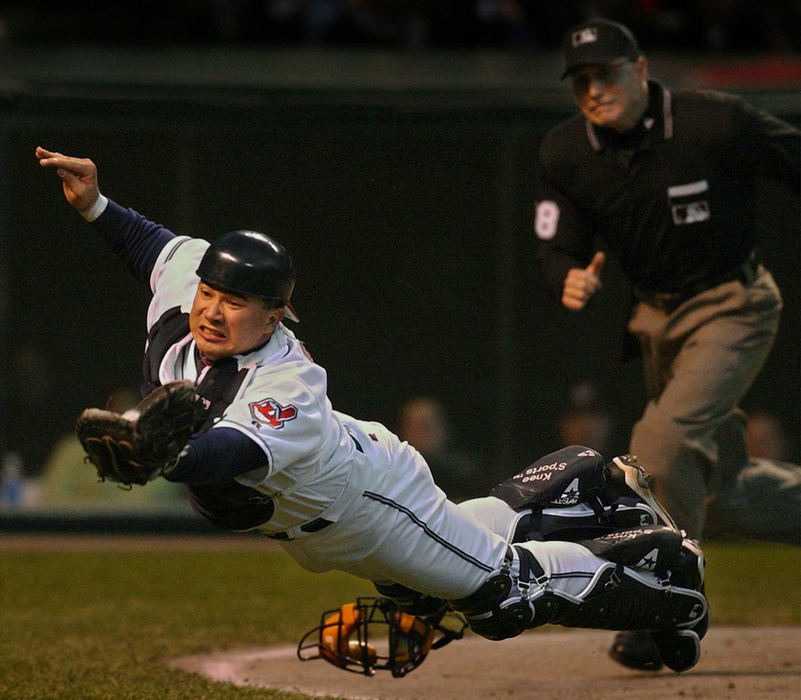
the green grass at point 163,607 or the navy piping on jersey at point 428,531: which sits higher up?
the navy piping on jersey at point 428,531

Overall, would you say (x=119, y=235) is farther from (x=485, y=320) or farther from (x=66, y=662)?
(x=485, y=320)

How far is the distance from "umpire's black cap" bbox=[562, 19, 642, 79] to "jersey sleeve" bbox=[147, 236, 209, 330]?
1595 mm

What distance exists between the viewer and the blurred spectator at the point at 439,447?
9266 millimetres

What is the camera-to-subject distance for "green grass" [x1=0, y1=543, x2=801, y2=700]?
4789 millimetres

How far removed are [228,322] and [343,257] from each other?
579cm

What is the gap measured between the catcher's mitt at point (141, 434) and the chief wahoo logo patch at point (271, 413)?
215 mm

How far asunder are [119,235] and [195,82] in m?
5.52

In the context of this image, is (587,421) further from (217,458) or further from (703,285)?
(217,458)

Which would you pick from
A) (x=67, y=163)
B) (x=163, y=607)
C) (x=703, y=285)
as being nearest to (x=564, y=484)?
(x=703, y=285)

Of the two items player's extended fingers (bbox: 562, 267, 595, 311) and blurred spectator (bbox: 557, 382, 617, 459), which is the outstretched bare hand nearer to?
player's extended fingers (bbox: 562, 267, 595, 311)

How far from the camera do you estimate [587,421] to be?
30.5ft

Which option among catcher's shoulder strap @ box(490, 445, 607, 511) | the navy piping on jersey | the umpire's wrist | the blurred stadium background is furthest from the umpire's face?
the blurred stadium background

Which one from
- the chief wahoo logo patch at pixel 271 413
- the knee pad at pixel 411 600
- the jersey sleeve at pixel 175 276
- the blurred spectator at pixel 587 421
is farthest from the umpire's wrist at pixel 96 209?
the blurred spectator at pixel 587 421

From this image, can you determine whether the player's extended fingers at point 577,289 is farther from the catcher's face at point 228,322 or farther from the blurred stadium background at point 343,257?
the blurred stadium background at point 343,257
